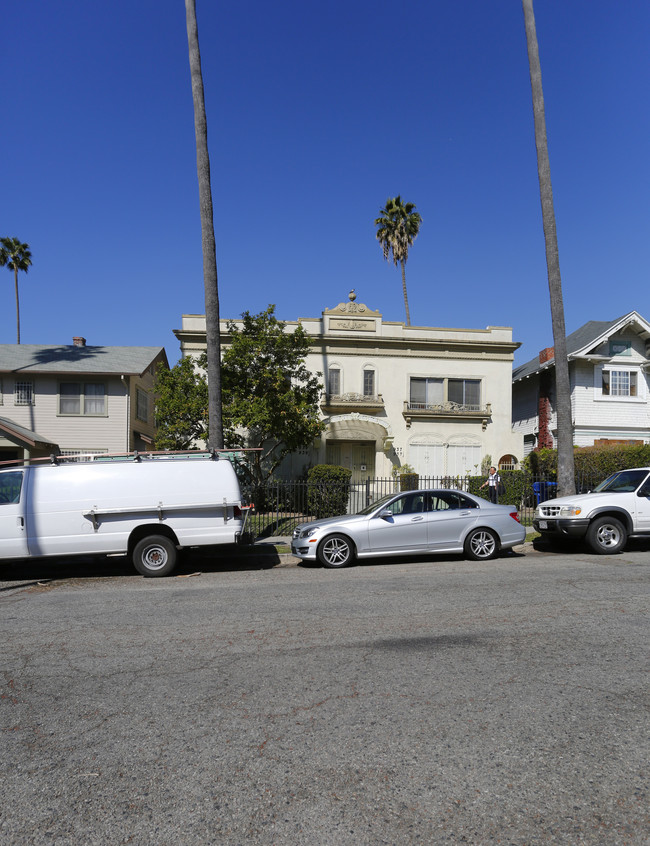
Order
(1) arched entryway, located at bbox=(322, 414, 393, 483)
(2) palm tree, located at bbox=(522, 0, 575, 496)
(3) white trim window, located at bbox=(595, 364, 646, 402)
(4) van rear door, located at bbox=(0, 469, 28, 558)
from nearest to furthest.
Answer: (4) van rear door, located at bbox=(0, 469, 28, 558), (2) palm tree, located at bbox=(522, 0, 575, 496), (1) arched entryway, located at bbox=(322, 414, 393, 483), (3) white trim window, located at bbox=(595, 364, 646, 402)

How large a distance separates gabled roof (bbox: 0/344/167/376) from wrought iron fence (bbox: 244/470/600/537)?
9.98 metres

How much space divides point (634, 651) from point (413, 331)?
23672mm

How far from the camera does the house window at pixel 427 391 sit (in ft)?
90.9

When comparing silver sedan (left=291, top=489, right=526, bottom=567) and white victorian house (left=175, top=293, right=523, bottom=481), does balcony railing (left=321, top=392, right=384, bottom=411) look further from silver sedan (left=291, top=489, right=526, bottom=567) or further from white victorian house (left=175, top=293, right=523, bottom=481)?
silver sedan (left=291, top=489, right=526, bottom=567)

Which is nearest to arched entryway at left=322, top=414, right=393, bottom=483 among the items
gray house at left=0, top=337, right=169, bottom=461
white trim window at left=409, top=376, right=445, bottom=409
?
white trim window at left=409, top=376, right=445, bottom=409

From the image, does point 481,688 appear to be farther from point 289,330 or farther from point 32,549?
point 289,330

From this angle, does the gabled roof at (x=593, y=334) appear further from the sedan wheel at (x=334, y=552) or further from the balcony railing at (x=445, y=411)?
the sedan wheel at (x=334, y=552)

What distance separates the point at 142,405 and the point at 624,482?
2105 centimetres

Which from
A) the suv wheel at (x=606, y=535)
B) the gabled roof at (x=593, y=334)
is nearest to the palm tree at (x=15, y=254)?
the gabled roof at (x=593, y=334)

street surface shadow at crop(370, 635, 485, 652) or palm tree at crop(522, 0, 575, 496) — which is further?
palm tree at crop(522, 0, 575, 496)

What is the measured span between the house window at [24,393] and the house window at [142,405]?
13.8 feet

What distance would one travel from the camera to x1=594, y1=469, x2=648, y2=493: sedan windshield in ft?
40.9

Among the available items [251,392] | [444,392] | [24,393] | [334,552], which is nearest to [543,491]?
[444,392]

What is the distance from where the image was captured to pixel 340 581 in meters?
9.29
